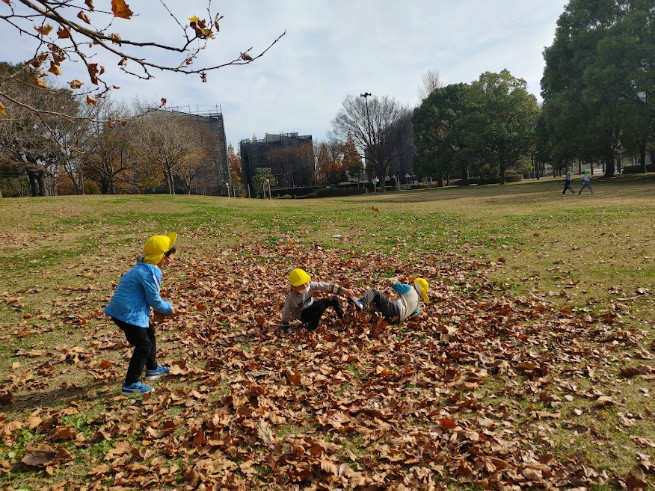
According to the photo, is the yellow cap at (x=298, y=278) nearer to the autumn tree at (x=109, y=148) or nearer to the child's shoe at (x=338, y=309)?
the child's shoe at (x=338, y=309)

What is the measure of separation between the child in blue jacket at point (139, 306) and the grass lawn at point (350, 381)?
303 millimetres

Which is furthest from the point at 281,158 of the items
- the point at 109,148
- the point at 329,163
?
the point at 109,148

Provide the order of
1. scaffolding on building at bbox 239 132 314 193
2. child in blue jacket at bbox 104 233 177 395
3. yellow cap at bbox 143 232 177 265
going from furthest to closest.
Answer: scaffolding on building at bbox 239 132 314 193 → yellow cap at bbox 143 232 177 265 → child in blue jacket at bbox 104 233 177 395

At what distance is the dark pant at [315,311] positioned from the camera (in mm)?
5977

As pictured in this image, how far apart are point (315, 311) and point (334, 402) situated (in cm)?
192

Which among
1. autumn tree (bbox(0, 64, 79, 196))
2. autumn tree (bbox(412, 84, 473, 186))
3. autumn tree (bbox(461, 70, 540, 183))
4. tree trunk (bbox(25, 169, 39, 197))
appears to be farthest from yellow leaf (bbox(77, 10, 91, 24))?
autumn tree (bbox(412, 84, 473, 186))

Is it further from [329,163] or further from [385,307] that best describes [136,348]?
[329,163]

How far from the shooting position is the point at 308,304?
20.2ft

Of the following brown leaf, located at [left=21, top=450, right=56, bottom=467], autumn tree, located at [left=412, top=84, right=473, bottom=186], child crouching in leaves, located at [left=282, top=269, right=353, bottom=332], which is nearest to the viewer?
brown leaf, located at [left=21, top=450, right=56, bottom=467]

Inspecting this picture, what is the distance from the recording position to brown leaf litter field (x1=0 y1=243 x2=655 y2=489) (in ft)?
10.6

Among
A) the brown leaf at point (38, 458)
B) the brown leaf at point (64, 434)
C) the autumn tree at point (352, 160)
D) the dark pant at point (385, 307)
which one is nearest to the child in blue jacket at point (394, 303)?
the dark pant at point (385, 307)

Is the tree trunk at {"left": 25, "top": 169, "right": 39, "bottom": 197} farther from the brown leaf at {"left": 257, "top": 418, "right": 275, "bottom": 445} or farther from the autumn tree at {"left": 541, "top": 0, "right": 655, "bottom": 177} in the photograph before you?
the autumn tree at {"left": 541, "top": 0, "right": 655, "bottom": 177}

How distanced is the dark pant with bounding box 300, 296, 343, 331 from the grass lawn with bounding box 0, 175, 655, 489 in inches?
5.7

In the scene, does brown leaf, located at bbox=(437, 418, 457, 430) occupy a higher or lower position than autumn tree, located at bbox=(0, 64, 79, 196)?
lower
